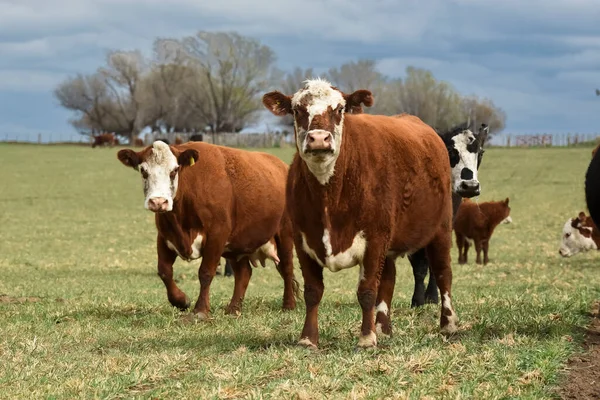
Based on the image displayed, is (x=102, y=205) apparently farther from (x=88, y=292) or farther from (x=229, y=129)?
(x=229, y=129)

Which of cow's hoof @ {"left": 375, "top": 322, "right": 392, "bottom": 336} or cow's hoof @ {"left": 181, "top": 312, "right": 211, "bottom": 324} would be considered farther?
cow's hoof @ {"left": 181, "top": 312, "right": 211, "bottom": 324}

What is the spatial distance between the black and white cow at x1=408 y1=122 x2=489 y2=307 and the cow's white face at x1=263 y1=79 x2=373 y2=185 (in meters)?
3.85

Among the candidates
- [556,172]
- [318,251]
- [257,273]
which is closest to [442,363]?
[318,251]

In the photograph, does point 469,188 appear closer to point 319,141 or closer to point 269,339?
point 269,339

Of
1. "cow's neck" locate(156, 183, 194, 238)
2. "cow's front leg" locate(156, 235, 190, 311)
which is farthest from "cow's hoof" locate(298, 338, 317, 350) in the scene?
"cow's front leg" locate(156, 235, 190, 311)

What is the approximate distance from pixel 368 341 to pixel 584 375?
193cm

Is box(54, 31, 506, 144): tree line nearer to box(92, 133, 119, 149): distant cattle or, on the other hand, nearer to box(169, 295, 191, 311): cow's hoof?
box(92, 133, 119, 149): distant cattle

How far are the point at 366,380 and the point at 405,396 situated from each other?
20.1 inches

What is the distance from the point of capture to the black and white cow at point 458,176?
38.6 ft

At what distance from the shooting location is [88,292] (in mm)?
15352

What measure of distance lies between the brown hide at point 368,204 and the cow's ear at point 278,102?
46 cm

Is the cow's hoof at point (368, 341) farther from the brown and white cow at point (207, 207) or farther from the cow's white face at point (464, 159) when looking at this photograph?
the cow's white face at point (464, 159)

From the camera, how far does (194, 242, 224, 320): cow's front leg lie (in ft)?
36.2

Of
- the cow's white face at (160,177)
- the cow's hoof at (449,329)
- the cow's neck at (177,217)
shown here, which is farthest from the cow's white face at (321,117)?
the cow's neck at (177,217)
